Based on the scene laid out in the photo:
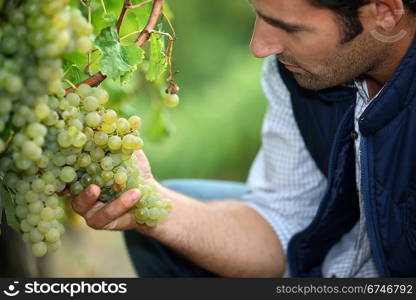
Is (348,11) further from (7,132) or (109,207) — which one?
(7,132)

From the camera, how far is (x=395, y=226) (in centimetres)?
165

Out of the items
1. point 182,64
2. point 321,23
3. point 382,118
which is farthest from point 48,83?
point 182,64

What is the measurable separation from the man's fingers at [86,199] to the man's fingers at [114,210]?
0.03 m

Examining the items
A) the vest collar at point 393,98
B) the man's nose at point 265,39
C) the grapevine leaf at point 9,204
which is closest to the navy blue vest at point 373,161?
the vest collar at point 393,98

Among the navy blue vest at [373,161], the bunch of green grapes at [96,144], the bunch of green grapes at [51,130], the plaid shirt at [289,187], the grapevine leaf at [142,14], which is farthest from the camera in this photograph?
the plaid shirt at [289,187]

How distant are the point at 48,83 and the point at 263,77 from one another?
3.45ft

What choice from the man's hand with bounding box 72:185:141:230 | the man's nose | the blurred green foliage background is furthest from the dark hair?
the blurred green foliage background

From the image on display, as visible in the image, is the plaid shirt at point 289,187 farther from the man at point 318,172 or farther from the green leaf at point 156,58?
the green leaf at point 156,58

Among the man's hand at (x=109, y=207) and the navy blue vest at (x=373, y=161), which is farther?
the navy blue vest at (x=373, y=161)

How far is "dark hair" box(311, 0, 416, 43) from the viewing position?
1394 mm

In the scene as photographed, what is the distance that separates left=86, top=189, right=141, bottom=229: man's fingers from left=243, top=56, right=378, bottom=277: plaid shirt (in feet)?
2.27

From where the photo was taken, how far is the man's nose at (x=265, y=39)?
4.71ft

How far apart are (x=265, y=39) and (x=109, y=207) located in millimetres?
493

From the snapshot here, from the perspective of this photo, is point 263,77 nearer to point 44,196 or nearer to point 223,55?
point 44,196
